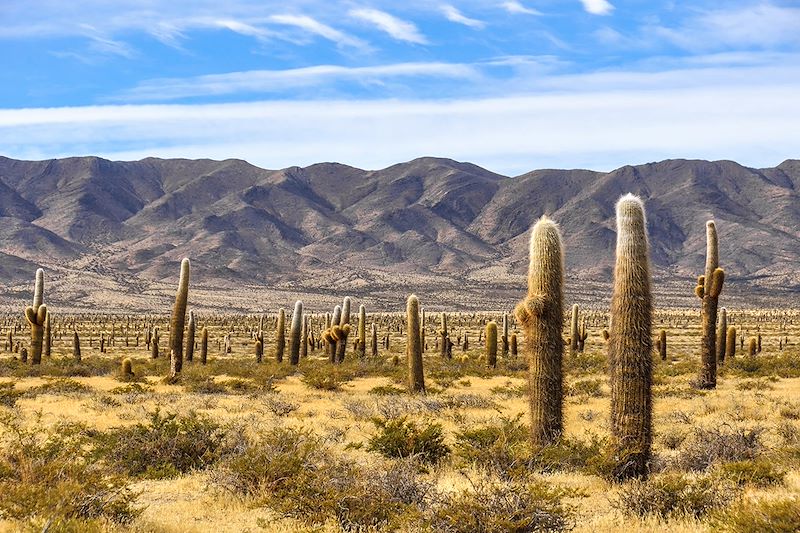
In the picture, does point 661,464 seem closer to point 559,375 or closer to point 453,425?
point 559,375

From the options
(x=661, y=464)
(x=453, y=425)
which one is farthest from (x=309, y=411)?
(x=661, y=464)

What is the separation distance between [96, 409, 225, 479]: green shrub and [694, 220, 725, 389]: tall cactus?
14802 millimetres

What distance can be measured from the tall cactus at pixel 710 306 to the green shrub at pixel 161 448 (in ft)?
48.6

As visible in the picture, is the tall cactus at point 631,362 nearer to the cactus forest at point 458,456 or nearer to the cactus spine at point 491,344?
the cactus forest at point 458,456

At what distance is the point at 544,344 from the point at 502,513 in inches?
169

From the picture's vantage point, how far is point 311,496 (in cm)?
812

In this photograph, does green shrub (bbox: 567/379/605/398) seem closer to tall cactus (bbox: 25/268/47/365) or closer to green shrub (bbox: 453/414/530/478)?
green shrub (bbox: 453/414/530/478)

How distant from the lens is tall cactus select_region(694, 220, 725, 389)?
21734 mm

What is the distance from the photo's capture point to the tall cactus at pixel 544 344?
1109cm

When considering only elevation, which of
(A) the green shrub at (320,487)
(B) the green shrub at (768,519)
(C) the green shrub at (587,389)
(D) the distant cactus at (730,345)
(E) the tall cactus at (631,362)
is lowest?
(C) the green shrub at (587,389)

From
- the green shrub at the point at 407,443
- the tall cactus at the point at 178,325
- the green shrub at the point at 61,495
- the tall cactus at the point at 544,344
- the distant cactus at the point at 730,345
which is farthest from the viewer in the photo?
the distant cactus at the point at 730,345

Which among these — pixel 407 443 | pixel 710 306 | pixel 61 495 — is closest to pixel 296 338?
pixel 710 306

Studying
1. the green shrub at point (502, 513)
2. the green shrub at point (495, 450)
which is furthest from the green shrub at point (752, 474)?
the green shrub at point (502, 513)

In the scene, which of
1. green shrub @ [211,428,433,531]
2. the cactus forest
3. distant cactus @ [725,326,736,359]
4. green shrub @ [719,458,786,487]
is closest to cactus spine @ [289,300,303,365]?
the cactus forest
